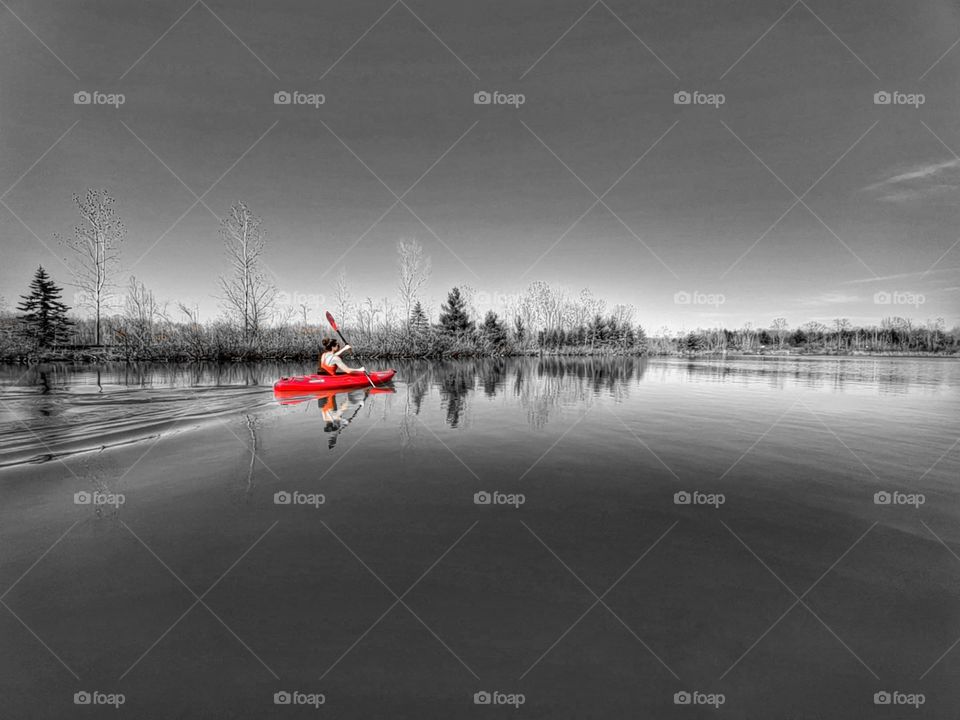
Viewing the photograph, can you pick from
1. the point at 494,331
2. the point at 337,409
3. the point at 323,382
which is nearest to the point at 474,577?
the point at 337,409

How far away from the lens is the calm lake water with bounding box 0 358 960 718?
8.48ft

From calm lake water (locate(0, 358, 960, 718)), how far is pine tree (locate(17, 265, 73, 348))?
113ft

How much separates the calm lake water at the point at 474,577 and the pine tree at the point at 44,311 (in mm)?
34424

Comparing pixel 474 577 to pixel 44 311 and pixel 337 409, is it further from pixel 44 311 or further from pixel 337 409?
pixel 44 311

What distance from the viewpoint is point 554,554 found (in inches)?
157

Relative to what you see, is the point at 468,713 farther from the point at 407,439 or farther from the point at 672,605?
the point at 407,439

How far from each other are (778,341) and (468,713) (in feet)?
495

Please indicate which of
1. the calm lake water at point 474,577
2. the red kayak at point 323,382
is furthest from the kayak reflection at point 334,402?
the calm lake water at point 474,577

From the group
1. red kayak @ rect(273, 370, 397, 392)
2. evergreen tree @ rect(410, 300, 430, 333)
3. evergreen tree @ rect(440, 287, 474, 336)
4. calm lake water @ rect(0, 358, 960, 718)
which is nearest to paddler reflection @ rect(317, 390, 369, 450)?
red kayak @ rect(273, 370, 397, 392)

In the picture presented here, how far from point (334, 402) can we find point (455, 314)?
38414mm

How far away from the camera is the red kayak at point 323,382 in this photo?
13.3m

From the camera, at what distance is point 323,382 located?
46.2ft

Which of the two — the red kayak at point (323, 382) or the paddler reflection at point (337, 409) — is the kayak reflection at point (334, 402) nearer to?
the paddler reflection at point (337, 409)

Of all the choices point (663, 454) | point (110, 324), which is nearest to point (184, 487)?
point (663, 454)
